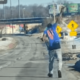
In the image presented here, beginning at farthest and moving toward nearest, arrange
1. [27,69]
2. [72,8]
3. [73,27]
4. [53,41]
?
[72,8], [73,27], [27,69], [53,41]

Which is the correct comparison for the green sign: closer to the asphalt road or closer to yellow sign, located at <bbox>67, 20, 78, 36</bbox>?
yellow sign, located at <bbox>67, 20, 78, 36</bbox>

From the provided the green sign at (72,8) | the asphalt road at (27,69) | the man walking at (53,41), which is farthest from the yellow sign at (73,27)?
the green sign at (72,8)

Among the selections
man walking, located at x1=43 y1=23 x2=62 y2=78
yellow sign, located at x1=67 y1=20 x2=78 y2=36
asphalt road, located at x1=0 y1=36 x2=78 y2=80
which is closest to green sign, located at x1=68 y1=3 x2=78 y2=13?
yellow sign, located at x1=67 y1=20 x2=78 y2=36

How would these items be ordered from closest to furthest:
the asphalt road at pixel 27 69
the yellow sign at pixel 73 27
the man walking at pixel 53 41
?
1. the man walking at pixel 53 41
2. the asphalt road at pixel 27 69
3. the yellow sign at pixel 73 27

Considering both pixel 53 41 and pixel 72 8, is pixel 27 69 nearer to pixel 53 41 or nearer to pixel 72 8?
pixel 53 41

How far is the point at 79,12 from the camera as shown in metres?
169

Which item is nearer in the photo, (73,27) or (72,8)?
(73,27)

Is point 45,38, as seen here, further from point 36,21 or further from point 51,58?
point 36,21

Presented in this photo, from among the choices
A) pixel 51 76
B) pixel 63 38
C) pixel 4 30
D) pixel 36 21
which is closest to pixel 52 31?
pixel 51 76

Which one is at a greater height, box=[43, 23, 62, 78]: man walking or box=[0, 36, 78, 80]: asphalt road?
box=[43, 23, 62, 78]: man walking

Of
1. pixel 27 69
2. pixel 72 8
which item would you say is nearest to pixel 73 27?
pixel 27 69

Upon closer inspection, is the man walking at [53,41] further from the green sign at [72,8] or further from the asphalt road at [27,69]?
the green sign at [72,8]

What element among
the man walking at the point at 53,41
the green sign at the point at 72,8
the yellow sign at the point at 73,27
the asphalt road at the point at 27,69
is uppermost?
the green sign at the point at 72,8

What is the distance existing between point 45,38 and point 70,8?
154313mm
